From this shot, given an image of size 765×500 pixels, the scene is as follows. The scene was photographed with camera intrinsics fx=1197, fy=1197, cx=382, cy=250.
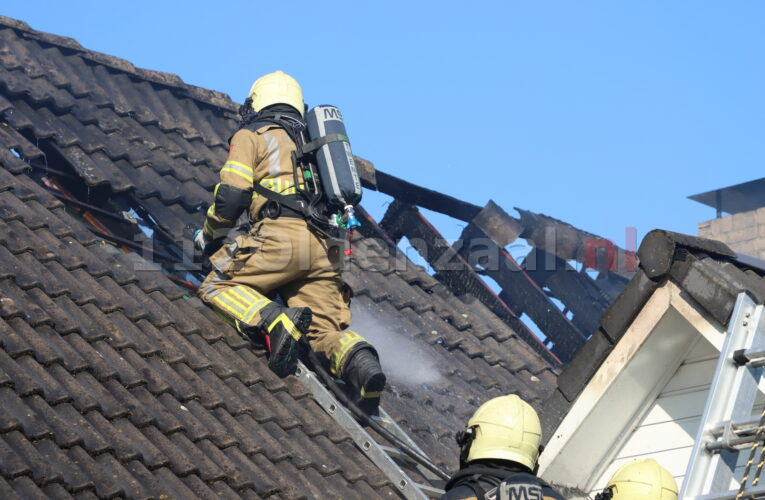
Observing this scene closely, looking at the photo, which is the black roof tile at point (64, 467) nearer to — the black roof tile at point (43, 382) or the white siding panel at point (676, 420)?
the black roof tile at point (43, 382)

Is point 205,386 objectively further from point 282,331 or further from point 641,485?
point 641,485

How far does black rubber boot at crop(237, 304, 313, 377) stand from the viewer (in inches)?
236

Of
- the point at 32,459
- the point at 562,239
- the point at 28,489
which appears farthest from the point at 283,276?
the point at 562,239

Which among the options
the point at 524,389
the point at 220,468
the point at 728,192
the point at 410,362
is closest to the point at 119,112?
the point at 410,362

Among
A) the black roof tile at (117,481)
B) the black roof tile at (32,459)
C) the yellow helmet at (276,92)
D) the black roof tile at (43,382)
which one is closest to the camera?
the black roof tile at (32,459)

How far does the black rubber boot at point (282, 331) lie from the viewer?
598 centimetres

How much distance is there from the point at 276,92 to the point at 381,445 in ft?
6.94

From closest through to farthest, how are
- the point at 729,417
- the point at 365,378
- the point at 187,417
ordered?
the point at 729,417 → the point at 187,417 → the point at 365,378

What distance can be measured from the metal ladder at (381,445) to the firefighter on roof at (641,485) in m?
1.23

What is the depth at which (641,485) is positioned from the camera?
448cm

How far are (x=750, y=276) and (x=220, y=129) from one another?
470 centimetres

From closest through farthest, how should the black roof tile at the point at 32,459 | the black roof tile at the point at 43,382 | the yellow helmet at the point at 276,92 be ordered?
1. the black roof tile at the point at 32,459
2. the black roof tile at the point at 43,382
3. the yellow helmet at the point at 276,92

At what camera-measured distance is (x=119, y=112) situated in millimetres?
8305

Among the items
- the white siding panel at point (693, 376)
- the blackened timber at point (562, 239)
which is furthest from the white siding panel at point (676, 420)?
the blackened timber at point (562, 239)
